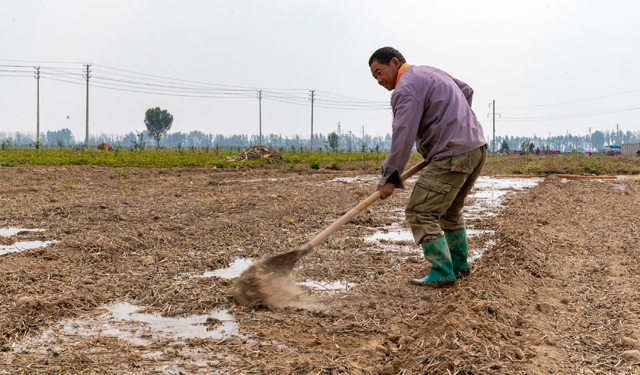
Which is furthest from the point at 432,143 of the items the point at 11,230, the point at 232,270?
the point at 11,230

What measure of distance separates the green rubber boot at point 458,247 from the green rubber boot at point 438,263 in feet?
1.13

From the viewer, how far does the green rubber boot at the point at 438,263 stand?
3758mm

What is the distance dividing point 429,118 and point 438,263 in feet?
3.81

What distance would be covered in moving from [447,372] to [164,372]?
4.64 feet

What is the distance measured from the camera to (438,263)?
3793 mm

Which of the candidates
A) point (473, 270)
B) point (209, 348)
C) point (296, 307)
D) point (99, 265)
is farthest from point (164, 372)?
point (473, 270)

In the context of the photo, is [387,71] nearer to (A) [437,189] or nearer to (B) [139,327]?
(A) [437,189]

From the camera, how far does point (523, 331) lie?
2.84 m

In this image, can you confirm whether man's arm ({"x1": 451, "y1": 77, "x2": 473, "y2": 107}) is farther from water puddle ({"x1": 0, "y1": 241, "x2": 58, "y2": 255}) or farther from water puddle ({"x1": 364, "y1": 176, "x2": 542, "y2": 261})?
water puddle ({"x1": 0, "y1": 241, "x2": 58, "y2": 255})

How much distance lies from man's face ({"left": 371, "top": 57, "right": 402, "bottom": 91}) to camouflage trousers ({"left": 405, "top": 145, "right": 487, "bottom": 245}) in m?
0.77

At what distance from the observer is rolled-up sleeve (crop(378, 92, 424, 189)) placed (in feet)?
12.0

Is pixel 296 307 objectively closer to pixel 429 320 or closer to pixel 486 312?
pixel 429 320

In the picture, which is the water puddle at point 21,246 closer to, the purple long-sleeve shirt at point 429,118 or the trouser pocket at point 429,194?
the purple long-sleeve shirt at point 429,118

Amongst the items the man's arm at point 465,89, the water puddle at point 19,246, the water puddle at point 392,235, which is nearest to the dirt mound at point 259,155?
the water puddle at point 392,235
